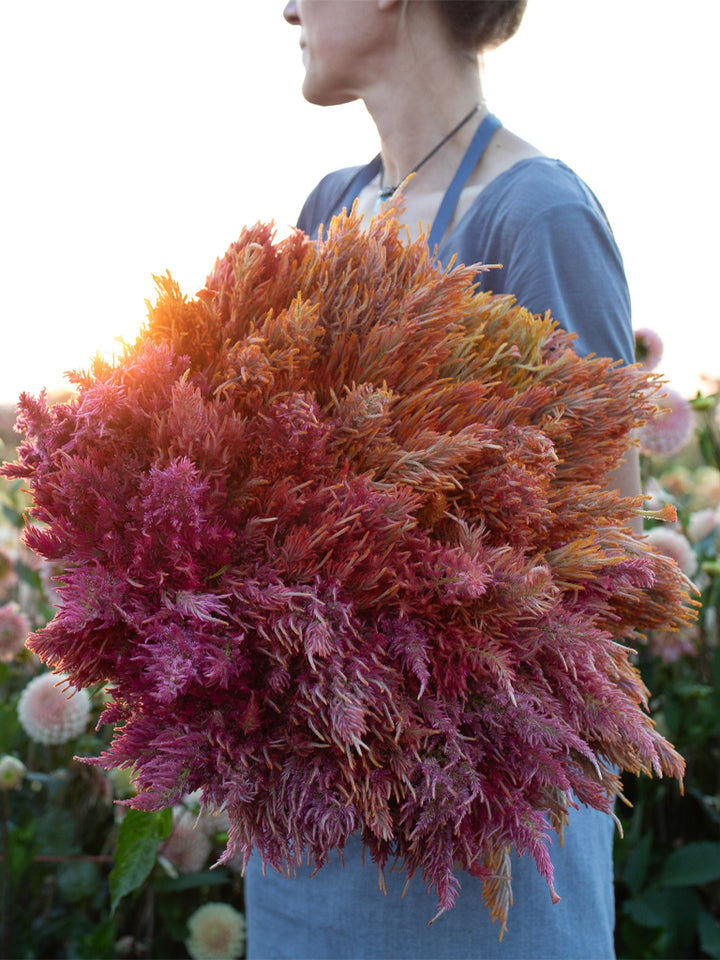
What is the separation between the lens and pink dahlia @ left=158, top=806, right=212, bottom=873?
4.22ft

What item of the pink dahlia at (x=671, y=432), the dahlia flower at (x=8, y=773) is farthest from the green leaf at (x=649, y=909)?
the dahlia flower at (x=8, y=773)

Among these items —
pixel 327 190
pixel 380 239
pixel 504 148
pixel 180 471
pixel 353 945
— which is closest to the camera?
pixel 180 471

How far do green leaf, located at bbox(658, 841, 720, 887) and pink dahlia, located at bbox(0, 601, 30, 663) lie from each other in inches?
55.1

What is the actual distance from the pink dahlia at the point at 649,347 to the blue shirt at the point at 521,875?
0.78 m

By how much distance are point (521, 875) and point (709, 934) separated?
1.01 meters

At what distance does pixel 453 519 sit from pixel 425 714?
0.14 meters

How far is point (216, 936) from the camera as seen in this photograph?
4.21ft

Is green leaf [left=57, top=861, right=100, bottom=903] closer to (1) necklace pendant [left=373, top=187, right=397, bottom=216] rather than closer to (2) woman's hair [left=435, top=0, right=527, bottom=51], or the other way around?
(1) necklace pendant [left=373, top=187, right=397, bottom=216]

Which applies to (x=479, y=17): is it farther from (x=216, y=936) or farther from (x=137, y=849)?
(x=216, y=936)

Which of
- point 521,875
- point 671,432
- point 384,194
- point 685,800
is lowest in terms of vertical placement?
point 685,800

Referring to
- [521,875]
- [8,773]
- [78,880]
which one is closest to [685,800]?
[521,875]

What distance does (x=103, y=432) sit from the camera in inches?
19.6

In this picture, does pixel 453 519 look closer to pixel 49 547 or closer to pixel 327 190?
pixel 49 547

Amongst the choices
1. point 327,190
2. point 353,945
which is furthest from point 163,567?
point 327,190
